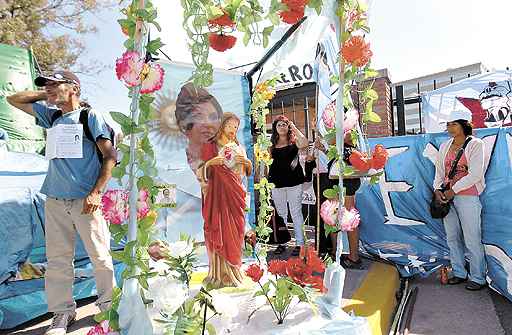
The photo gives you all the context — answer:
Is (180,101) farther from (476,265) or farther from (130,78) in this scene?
(476,265)

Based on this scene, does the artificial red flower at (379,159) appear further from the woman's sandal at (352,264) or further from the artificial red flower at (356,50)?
the woman's sandal at (352,264)

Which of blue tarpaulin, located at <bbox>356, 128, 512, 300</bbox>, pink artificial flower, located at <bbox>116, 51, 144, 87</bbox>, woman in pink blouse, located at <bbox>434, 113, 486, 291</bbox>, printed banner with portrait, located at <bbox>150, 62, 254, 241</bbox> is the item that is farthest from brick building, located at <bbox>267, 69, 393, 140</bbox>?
pink artificial flower, located at <bbox>116, 51, 144, 87</bbox>

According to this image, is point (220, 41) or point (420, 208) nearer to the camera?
point (220, 41)

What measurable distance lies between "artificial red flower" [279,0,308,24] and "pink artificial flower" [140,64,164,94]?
602 mm

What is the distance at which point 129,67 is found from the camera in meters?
1.48

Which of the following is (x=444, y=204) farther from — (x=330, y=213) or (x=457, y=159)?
(x=330, y=213)

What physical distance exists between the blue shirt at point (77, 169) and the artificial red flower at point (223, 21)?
1.24m

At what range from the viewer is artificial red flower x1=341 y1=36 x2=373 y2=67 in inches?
72.3

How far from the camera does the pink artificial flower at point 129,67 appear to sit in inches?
58.1

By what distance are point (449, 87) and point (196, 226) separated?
4183 mm

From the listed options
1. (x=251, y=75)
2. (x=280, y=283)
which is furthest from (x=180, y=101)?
(x=280, y=283)

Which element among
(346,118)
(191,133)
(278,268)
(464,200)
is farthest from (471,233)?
(191,133)

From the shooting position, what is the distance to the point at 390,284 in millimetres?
3148

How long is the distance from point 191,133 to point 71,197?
1057 mm
